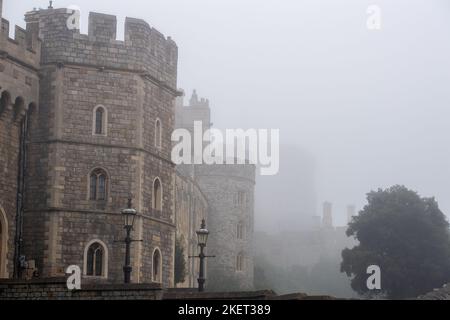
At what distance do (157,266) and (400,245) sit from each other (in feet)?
101

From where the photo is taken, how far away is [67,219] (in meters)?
31.4

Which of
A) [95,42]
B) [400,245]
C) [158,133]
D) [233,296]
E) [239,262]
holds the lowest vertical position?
[233,296]

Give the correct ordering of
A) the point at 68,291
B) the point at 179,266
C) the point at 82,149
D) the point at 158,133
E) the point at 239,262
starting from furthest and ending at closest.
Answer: the point at 239,262 → the point at 179,266 → the point at 158,133 → the point at 82,149 → the point at 68,291

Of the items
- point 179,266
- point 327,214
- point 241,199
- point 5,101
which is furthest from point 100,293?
point 327,214

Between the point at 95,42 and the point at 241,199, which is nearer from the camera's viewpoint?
the point at 95,42

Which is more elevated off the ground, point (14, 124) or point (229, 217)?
point (229, 217)

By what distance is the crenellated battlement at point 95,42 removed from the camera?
32.4 m

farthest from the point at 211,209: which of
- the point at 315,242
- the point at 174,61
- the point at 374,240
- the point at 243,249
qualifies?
the point at 315,242

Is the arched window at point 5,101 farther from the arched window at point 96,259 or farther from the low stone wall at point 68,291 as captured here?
the low stone wall at point 68,291

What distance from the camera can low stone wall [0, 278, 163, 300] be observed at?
77.8ft

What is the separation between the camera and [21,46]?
103 feet

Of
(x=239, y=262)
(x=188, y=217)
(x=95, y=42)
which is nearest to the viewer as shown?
(x=95, y=42)

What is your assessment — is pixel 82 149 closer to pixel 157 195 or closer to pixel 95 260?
pixel 157 195

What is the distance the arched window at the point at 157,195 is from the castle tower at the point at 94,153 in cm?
3
